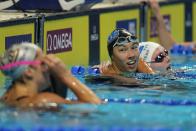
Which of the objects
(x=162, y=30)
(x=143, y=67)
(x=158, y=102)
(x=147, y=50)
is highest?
(x=162, y=30)

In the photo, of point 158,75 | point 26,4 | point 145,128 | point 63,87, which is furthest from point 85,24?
point 145,128

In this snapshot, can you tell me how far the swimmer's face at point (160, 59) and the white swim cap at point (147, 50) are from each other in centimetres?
3

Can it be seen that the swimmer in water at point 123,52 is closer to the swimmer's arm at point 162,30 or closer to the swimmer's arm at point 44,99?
the swimmer's arm at point 44,99

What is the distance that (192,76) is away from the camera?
695 centimetres

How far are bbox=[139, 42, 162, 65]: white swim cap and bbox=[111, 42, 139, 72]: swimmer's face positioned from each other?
1.92 ft

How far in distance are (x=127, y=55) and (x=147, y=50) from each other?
73 centimetres

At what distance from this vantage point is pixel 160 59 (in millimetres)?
7082

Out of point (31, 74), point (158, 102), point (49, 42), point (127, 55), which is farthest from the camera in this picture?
point (49, 42)

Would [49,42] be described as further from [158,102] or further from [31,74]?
[31,74]

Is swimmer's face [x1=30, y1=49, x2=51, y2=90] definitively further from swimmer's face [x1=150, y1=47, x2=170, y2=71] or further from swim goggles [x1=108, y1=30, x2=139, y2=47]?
swimmer's face [x1=150, y1=47, x2=170, y2=71]

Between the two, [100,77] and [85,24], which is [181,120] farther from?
[85,24]

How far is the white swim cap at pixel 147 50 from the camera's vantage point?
7125 mm

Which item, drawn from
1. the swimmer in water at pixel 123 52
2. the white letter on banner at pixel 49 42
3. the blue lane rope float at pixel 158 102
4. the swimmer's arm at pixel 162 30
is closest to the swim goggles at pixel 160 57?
the swimmer in water at pixel 123 52

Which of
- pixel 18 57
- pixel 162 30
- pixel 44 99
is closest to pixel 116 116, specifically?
pixel 44 99
